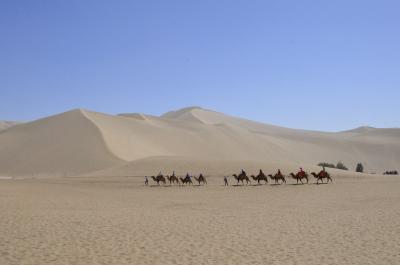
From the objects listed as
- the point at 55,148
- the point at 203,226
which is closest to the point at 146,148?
the point at 55,148

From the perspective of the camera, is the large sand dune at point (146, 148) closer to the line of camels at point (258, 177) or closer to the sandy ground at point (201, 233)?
the line of camels at point (258, 177)

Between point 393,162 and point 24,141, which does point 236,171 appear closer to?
point 24,141

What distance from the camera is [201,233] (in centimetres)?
1430

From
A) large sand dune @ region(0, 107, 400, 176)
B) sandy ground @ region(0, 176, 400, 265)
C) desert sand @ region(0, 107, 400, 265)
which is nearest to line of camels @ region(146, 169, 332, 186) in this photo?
desert sand @ region(0, 107, 400, 265)

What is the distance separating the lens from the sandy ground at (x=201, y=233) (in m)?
10.9

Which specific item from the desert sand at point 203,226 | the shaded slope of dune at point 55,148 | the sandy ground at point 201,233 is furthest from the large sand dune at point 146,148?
the sandy ground at point 201,233

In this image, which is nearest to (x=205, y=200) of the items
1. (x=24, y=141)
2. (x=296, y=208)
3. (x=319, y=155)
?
(x=296, y=208)

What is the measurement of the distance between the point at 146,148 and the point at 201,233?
6877 cm

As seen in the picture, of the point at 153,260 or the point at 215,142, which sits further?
the point at 215,142

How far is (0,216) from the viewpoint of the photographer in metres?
16.9

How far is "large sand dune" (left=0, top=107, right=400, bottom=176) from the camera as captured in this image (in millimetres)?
64644

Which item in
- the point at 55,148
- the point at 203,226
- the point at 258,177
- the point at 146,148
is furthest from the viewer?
the point at 146,148

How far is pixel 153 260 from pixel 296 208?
12016 millimetres

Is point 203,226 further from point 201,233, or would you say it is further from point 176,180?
point 176,180
